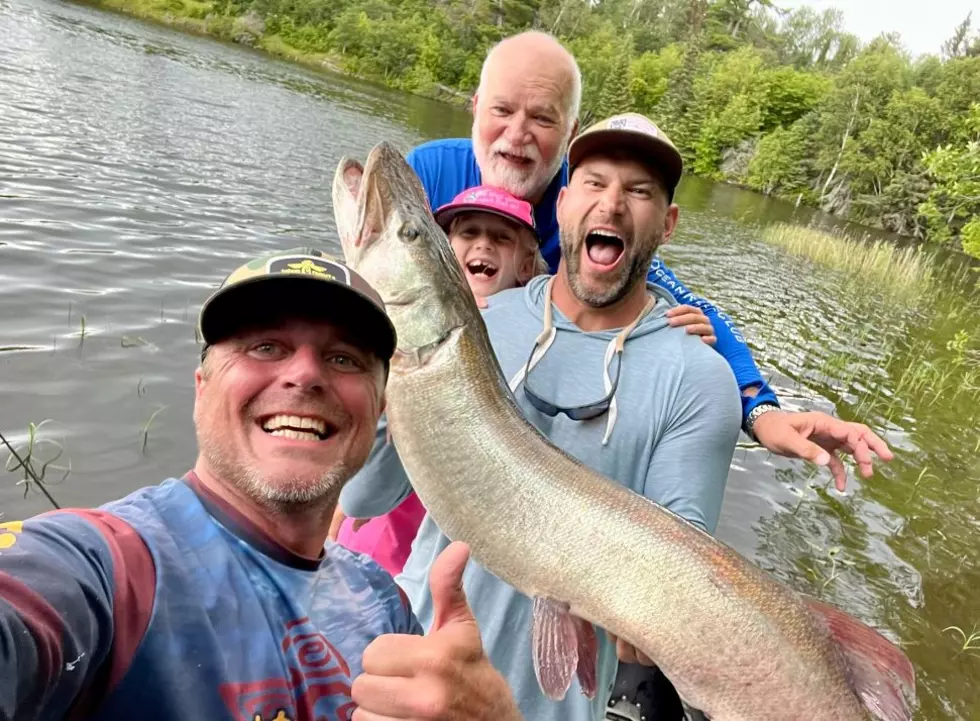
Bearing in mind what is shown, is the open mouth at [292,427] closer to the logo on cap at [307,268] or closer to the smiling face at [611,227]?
the logo on cap at [307,268]

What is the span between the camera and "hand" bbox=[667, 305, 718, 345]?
7.41 ft

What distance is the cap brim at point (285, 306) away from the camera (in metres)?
1.43

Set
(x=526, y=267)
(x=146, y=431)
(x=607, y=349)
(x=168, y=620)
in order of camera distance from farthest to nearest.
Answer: (x=146, y=431)
(x=526, y=267)
(x=607, y=349)
(x=168, y=620)

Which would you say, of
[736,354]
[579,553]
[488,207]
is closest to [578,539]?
[579,553]

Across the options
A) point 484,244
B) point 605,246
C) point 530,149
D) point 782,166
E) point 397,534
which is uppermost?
point 782,166

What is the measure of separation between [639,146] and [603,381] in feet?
2.91

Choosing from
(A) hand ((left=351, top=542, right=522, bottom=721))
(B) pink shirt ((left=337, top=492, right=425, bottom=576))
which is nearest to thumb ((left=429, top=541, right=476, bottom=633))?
(A) hand ((left=351, top=542, right=522, bottom=721))

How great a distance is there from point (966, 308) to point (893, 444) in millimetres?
12537

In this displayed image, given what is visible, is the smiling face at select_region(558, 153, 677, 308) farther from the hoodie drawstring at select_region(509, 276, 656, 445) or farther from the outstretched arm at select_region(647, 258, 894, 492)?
the outstretched arm at select_region(647, 258, 894, 492)

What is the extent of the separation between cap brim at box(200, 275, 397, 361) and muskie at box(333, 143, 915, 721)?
0.57m

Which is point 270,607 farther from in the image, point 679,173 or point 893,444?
point 893,444

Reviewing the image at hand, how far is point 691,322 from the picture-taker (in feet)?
7.48

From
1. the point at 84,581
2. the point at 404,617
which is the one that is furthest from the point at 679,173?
the point at 84,581

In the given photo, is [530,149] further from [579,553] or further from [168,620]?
[168,620]
